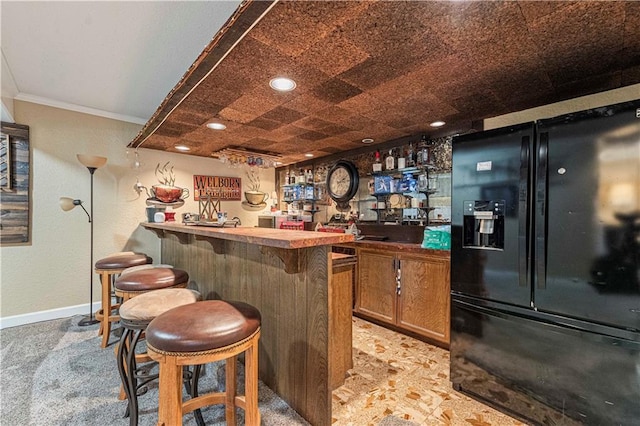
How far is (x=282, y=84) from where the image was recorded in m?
1.87

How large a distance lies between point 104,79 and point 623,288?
13.5ft

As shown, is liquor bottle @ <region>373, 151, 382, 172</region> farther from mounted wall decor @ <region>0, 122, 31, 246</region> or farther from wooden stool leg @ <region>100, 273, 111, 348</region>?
mounted wall decor @ <region>0, 122, 31, 246</region>

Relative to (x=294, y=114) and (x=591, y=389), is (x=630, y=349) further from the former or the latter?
(x=294, y=114)

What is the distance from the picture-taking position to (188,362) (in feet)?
3.56

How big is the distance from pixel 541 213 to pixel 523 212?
9cm

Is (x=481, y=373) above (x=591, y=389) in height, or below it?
below

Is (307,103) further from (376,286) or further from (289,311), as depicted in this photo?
(376,286)

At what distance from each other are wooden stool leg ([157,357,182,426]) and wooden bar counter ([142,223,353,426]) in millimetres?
645

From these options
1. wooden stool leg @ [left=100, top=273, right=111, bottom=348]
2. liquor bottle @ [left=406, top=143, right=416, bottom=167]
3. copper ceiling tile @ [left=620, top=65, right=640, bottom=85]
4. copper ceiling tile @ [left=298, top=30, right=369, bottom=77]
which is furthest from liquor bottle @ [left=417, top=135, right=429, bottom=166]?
wooden stool leg @ [left=100, top=273, right=111, bottom=348]

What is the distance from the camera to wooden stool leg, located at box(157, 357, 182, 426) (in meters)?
1.10

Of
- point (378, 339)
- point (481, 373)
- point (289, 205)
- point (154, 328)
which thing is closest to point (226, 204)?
point (289, 205)

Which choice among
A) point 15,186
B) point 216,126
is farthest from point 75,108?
point 216,126

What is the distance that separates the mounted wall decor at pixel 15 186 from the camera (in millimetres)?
2848

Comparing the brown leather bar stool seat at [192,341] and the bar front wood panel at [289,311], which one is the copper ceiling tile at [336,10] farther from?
the brown leather bar stool seat at [192,341]
